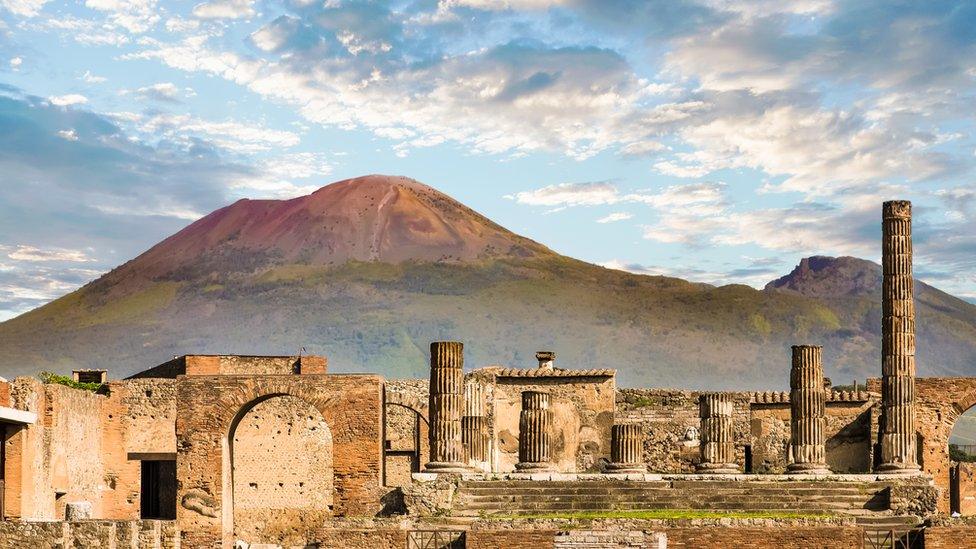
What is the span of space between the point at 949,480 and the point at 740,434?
5484 mm

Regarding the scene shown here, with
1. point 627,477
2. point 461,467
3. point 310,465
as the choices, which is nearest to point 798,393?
point 627,477

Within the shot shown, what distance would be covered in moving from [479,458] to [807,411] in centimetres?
739

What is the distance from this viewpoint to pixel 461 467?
115ft

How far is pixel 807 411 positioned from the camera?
3681 cm

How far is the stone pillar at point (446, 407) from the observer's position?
3544 cm

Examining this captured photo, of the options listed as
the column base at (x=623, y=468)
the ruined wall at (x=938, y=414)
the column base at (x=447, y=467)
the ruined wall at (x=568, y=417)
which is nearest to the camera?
the column base at (x=447, y=467)

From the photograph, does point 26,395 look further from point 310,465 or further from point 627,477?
point 627,477

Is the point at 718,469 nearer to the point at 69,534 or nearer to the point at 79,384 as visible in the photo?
the point at 69,534

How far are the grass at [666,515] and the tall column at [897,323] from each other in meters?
5.87

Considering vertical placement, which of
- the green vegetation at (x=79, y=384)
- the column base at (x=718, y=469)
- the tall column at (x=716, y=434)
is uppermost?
the green vegetation at (x=79, y=384)

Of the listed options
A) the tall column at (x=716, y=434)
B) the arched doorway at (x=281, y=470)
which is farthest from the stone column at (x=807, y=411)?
the arched doorway at (x=281, y=470)

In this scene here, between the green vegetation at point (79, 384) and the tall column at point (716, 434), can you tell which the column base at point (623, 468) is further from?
the green vegetation at point (79, 384)

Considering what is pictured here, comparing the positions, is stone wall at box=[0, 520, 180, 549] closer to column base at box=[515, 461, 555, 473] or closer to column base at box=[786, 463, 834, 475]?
column base at box=[515, 461, 555, 473]

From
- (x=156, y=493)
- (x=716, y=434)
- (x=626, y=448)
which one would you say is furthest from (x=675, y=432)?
(x=156, y=493)
